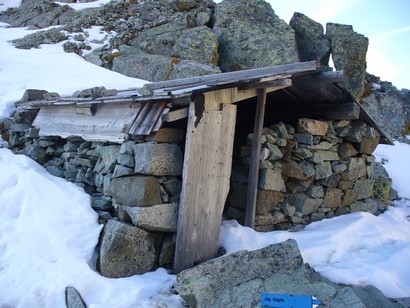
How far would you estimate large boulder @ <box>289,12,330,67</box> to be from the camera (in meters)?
14.5

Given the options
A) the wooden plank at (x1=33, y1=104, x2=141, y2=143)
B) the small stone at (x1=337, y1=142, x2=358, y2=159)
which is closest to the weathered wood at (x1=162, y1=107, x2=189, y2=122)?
the wooden plank at (x1=33, y1=104, x2=141, y2=143)

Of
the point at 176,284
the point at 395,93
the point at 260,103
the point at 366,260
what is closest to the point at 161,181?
the point at 176,284

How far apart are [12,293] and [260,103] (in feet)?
14.3

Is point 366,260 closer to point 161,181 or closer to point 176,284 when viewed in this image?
point 176,284

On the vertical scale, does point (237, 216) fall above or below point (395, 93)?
below

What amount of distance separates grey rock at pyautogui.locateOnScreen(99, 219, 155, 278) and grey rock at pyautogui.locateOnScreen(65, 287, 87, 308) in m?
0.49

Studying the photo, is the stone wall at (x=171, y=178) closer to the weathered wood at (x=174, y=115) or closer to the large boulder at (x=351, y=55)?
the weathered wood at (x=174, y=115)

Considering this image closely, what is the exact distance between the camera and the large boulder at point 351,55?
45.4ft

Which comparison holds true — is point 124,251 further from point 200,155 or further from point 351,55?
point 351,55

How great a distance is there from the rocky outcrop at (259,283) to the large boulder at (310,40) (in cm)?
1274

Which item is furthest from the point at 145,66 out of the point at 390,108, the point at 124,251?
the point at 390,108

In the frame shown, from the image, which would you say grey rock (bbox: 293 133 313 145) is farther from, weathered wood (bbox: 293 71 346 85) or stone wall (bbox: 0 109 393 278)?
weathered wood (bbox: 293 71 346 85)

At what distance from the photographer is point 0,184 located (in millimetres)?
4672

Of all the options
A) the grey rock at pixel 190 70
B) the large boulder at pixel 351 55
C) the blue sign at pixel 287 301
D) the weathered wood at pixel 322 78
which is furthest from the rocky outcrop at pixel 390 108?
the blue sign at pixel 287 301
